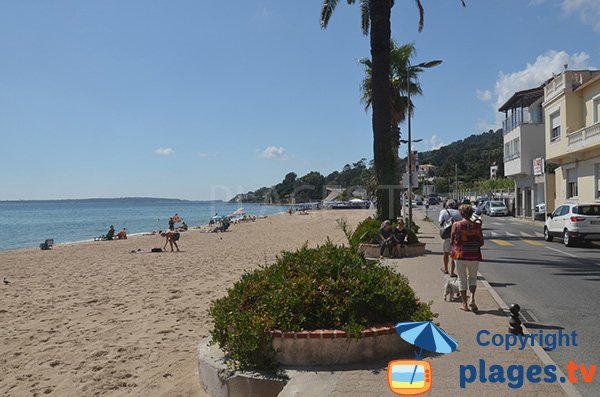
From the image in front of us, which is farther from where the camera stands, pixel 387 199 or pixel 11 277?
pixel 387 199

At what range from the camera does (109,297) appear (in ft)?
38.7

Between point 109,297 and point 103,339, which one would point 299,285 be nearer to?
point 103,339

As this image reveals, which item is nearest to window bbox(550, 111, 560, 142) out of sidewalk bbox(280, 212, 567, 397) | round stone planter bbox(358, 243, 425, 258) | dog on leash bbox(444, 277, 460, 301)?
round stone planter bbox(358, 243, 425, 258)

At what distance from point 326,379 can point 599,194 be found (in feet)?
86.1

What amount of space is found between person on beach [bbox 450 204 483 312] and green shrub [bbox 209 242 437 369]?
1.79 metres

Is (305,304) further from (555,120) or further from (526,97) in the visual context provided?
(526,97)

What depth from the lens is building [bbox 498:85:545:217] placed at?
38.0 meters

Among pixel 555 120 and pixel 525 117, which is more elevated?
pixel 525 117

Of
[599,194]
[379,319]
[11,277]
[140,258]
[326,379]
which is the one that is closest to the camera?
[326,379]

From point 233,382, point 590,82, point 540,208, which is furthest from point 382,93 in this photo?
point 540,208

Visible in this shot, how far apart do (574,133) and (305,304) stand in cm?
2712

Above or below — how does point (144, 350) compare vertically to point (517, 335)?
below

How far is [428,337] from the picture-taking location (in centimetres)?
388

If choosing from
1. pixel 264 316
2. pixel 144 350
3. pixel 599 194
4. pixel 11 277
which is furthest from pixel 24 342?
pixel 599 194
